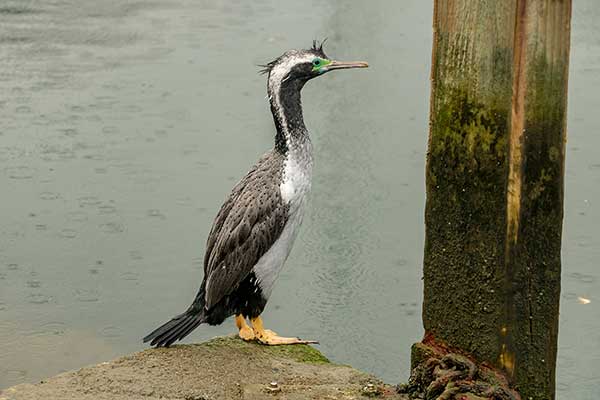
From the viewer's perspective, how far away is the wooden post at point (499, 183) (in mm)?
3682

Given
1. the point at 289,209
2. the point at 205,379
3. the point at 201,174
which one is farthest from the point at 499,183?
the point at 201,174

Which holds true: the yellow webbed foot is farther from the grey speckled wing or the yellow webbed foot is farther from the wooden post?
the wooden post

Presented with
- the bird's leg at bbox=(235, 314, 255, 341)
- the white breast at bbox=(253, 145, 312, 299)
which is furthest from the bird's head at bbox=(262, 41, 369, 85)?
the bird's leg at bbox=(235, 314, 255, 341)

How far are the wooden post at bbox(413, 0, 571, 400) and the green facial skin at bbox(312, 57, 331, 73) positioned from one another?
1026 millimetres

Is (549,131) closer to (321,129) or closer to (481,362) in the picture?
(481,362)

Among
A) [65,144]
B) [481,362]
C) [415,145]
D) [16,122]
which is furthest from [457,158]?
[16,122]

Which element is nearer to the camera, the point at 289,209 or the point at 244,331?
the point at 289,209

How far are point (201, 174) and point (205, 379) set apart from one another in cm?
331

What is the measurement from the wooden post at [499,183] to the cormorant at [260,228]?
82 cm

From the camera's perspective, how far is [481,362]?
12.9 feet

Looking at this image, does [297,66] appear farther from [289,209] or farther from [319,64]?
[289,209]

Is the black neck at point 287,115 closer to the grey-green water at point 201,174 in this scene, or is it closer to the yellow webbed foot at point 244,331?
the yellow webbed foot at point 244,331

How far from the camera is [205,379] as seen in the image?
422cm

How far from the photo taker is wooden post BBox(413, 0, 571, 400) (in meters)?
3.68
